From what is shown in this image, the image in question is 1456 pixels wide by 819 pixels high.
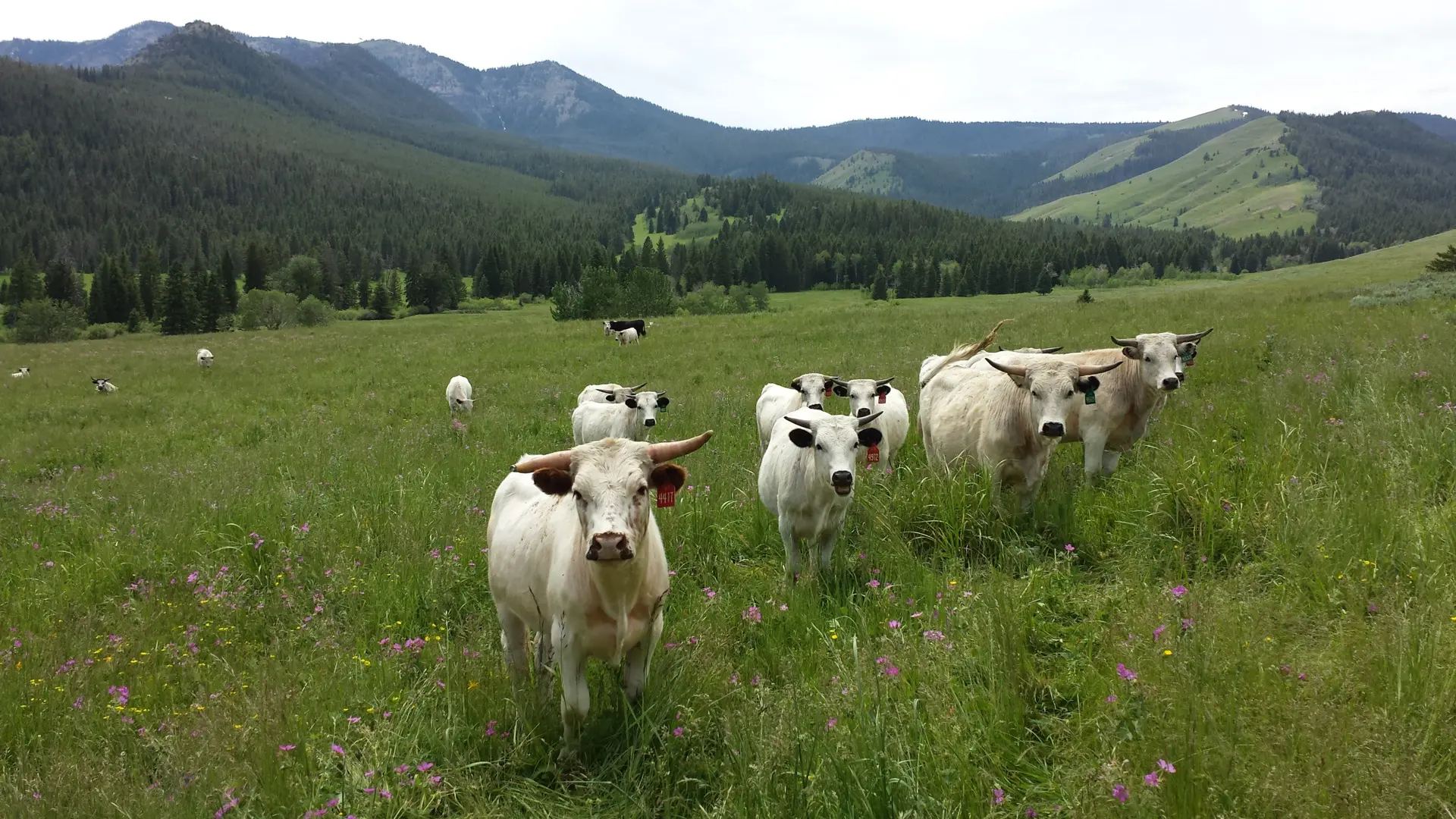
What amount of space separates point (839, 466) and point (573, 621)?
10.4 ft

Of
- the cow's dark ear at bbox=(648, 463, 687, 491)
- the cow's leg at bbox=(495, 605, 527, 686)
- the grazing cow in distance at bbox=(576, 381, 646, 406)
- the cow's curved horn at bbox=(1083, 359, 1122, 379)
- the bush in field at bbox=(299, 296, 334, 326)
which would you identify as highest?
the bush in field at bbox=(299, 296, 334, 326)

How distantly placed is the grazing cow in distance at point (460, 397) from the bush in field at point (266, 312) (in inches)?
3027

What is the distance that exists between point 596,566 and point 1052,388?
607cm

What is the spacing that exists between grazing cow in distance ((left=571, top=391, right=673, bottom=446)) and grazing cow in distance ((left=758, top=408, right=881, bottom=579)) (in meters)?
6.57

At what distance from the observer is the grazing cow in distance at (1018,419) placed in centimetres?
812

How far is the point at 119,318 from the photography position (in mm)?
91125

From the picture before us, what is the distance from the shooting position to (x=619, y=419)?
46.6 ft

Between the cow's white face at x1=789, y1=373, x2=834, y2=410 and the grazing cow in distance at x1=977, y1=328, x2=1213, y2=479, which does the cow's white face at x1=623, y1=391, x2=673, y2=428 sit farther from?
the grazing cow in distance at x1=977, y1=328, x2=1213, y2=479

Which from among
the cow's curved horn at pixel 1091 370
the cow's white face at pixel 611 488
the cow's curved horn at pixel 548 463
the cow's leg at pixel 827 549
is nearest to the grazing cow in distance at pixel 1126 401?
the cow's curved horn at pixel 1091 370

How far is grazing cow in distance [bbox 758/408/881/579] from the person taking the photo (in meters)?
6.88

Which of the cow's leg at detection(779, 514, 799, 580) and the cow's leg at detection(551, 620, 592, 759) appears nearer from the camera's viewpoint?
the cow's leg at detection(551, 620, 592, 759)

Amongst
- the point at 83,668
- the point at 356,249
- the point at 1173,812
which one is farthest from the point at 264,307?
the point at 1173,812

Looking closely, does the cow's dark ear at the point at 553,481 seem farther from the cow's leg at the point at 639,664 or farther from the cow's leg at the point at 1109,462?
the cow's leg at the point at 1109,462

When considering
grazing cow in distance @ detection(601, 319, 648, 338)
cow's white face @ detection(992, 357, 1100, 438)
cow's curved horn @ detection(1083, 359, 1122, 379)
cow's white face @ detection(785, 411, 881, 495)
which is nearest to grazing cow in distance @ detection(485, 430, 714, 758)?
cow's white face @ detection(785, 411, 881, 495)
